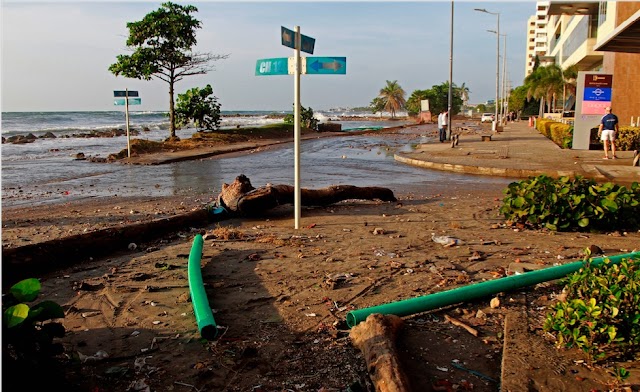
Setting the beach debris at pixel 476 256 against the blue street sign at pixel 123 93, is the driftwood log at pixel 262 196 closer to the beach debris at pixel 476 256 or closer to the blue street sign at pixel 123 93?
the beach debris at pixel 476 256

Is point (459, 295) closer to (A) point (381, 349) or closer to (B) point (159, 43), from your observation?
(A) point (381, 349)

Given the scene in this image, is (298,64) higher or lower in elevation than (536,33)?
lower

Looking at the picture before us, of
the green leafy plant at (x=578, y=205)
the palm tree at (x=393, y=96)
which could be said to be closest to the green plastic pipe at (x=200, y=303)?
the green leafy plant at (x=578, y=205)

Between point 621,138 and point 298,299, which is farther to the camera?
point 621,138

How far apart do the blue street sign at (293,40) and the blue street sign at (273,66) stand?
23 cm

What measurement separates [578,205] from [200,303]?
540 cm

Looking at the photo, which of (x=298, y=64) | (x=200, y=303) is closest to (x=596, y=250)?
(x=298, y=64)

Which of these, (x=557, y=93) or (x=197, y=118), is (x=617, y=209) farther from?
(x=557, y=93)

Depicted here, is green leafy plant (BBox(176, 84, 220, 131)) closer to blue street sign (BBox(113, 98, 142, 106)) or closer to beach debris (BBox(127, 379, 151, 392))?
blue street sign (BBox(113, 98, 142, 106))

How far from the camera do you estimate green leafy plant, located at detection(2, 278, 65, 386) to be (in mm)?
2736

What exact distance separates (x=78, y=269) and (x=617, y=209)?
21.8 feet

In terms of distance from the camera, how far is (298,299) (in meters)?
4.88

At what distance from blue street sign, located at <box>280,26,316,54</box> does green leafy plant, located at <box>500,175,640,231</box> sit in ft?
11.4

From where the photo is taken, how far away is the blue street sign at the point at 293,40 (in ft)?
22.4
